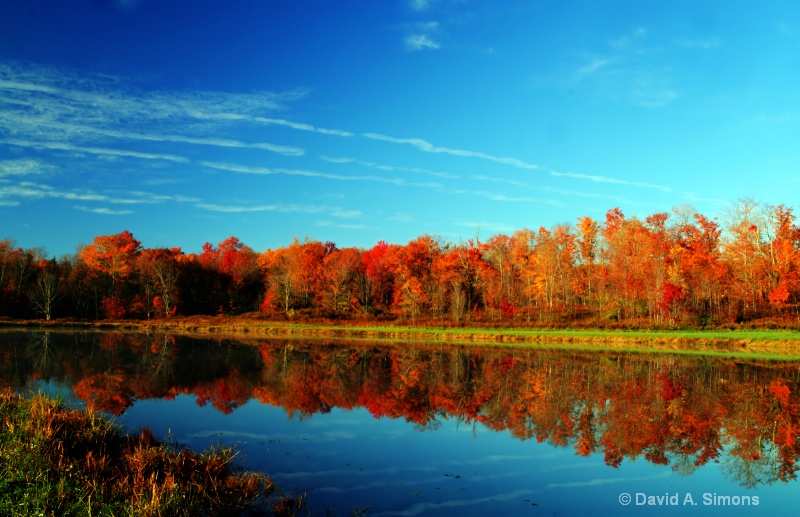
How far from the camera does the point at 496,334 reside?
1822 inches

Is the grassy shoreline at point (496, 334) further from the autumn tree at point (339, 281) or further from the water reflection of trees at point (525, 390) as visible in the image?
the autumn tree at point (339, 281)

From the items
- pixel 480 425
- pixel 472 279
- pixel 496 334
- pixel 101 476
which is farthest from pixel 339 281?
pixel 101 476

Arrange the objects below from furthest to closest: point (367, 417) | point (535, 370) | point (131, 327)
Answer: point (131, 327)
point (535, 370)
point (367, 417)

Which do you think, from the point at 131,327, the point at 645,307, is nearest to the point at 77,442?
the point at 645,307

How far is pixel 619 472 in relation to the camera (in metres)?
11.3

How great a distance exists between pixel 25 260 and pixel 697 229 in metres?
89.1

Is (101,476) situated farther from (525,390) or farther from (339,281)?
(339,281)

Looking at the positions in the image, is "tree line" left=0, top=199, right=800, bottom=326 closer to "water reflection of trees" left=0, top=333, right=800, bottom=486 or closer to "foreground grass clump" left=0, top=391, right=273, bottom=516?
"water reflection of trees" left=0, top=333, right=800, bottom=486

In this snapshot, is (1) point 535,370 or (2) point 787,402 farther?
(1) point 535,370

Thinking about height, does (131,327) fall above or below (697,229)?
below

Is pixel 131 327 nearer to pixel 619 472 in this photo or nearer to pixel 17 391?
pixel 17 391

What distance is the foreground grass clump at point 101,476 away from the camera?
7156 mm

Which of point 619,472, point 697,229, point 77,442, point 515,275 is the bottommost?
point 619,472

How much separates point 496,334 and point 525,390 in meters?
25.9
